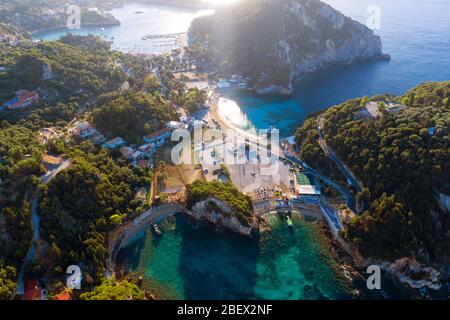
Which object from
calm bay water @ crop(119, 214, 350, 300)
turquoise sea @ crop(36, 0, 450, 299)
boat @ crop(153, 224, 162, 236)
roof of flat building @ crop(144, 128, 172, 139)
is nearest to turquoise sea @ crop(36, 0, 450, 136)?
turquoise sea @ crop(36, 0, 450, 299)

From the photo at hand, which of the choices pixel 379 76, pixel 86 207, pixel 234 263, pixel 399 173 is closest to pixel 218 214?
pixel 234 263

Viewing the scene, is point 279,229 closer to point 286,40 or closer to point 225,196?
point 225,196

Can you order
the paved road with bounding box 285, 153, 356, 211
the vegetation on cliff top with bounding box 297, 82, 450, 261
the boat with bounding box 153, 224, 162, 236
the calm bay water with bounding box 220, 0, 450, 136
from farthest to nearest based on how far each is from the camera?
1. the calm bay water with bounding box 220, 0, 450, 136
2. the paved road with bounding box 285, 153, 356, 211
3. the boat with bounding box 153, 224, 162, 236
4. the vegetation on cliff top with bounding box 297, 82, 450, 261

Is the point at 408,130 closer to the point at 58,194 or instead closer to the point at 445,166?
the point at 445,166

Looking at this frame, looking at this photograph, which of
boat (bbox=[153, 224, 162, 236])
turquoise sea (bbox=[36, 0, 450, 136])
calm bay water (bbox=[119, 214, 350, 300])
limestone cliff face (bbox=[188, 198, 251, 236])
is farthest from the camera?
turquoise sea (bbox=[36, 0, 450, 136])

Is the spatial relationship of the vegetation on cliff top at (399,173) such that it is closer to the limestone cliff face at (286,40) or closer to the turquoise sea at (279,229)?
the turquoise sea at (279,229)

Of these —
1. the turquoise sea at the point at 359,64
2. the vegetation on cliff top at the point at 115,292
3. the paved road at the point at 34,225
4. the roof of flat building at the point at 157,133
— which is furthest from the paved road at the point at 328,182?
the paved road at the point at 34,225

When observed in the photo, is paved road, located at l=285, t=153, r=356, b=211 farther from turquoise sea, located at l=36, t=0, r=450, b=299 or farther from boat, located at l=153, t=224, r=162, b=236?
boat, located at l=153, t=224, r=162, b=236
